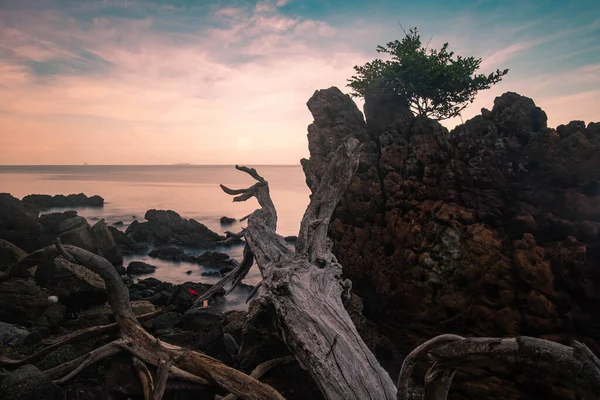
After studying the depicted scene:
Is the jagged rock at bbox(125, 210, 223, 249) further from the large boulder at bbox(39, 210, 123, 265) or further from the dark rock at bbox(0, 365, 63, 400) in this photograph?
the dark rock at bbox(0, 365, 63, 400)

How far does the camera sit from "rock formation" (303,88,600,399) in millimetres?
8641

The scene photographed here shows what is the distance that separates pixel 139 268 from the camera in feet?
68.1

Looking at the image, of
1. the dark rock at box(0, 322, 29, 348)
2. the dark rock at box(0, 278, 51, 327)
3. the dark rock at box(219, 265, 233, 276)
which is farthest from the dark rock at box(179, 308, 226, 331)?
the dark rock at box(219, 265, 233, 276)

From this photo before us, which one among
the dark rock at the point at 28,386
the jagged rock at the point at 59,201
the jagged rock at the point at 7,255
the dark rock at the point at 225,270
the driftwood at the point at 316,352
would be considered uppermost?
the driftwood at the point at 316,352

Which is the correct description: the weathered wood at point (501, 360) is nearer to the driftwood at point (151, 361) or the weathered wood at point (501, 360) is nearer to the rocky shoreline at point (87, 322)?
the driftwood at point (151, 361)

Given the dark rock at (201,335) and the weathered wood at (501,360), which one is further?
the dark rock at (201,335)

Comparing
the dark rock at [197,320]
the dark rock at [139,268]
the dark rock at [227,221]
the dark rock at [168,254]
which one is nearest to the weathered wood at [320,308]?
the dark rock at [197,320]

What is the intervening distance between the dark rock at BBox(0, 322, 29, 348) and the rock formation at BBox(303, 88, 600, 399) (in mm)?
10287

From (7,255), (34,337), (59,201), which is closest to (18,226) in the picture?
(7,255)

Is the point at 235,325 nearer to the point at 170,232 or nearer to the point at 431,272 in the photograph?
the point at 431,272

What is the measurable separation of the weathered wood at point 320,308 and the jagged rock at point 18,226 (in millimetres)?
17651

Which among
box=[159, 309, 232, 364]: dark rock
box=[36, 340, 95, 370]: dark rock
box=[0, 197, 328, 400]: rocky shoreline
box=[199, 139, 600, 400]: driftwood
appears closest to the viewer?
box=[199, 139, 600, 400]: driftwood

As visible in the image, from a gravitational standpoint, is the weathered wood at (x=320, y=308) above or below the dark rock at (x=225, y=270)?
above

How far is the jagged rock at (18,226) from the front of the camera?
18.5 m
